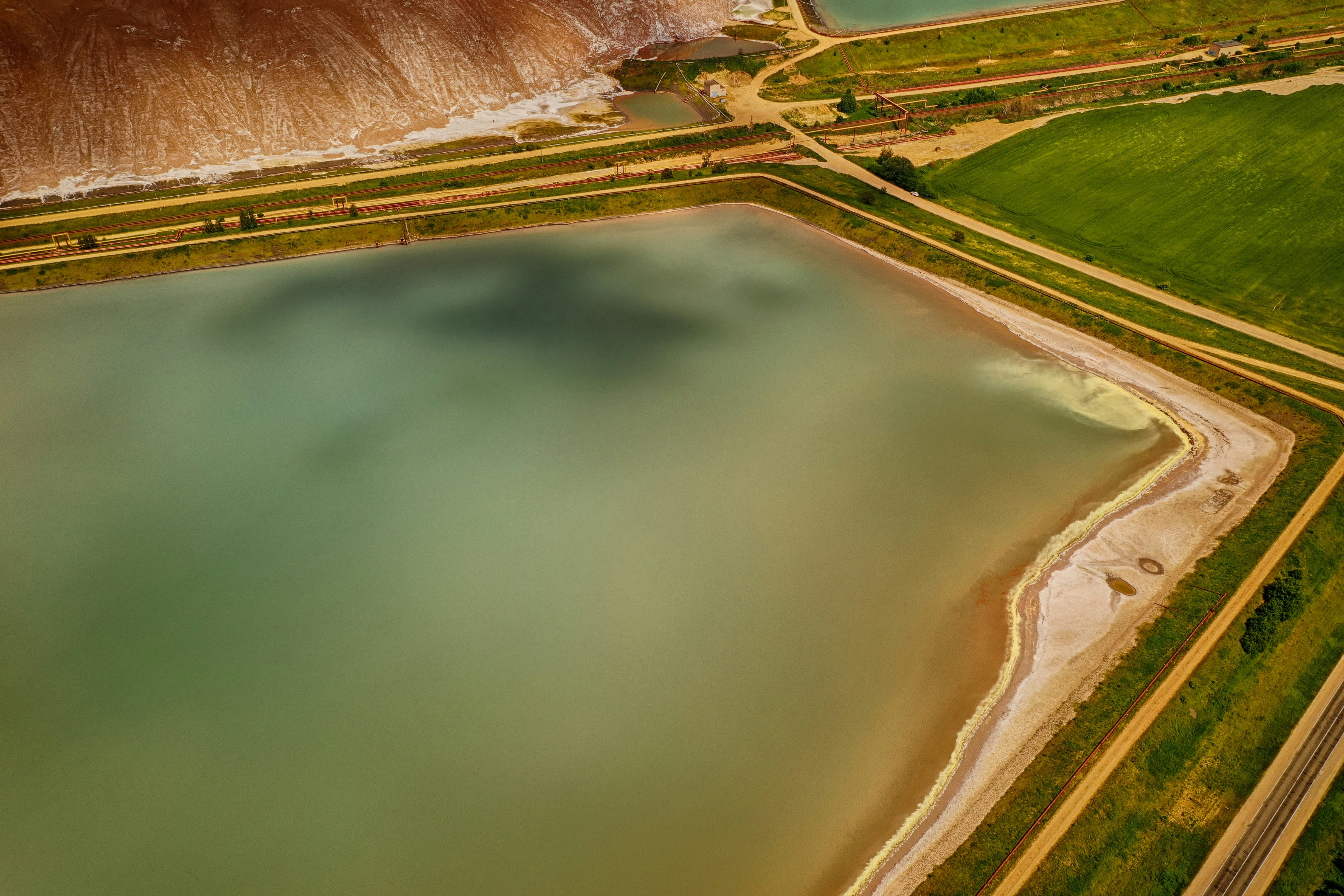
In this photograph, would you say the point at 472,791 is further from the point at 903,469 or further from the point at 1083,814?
the point at 903,469

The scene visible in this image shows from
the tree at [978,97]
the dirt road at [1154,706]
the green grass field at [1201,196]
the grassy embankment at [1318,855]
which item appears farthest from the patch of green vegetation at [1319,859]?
the tree at [978,97]

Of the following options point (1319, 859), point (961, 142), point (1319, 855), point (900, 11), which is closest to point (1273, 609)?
point (1319, 855)

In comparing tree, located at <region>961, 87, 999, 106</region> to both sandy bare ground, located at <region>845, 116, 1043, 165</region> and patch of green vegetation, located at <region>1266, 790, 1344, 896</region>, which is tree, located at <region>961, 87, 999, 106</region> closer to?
sandy bare ground, located at <region>845, 116, 1043, 165</region>

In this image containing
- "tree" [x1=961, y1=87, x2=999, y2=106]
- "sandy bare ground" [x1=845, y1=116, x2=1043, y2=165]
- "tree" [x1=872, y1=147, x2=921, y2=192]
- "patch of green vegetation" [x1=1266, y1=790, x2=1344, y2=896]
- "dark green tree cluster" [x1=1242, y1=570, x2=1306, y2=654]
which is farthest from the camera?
"tree" [x1=961, y1=87, x2=999, y2=106]

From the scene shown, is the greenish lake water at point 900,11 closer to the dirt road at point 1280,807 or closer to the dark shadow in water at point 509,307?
the dark shadow in water at point 509,307

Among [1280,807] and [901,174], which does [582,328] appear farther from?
[1280,807]

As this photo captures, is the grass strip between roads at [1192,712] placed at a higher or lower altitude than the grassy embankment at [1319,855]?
higher

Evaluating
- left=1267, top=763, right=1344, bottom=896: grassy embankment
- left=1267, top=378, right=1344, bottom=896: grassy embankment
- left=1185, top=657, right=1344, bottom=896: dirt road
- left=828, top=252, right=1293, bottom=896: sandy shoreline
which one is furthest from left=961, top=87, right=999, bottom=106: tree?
left=1267, top=763, right=1344, bottom=896: grassy embankment
